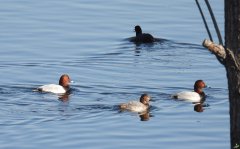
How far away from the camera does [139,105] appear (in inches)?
610

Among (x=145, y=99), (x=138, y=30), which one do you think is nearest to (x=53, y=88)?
(x=145, y=99)

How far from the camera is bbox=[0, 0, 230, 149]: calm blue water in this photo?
1333cm

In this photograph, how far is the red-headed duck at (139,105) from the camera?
15234mm

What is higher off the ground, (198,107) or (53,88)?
(53,88)

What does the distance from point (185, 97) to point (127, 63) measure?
3.69 meters

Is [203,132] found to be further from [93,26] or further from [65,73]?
[93,26]

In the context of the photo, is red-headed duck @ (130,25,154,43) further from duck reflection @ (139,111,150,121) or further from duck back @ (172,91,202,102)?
duck reflection @ (139,111,150,121)

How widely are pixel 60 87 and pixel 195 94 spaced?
2667mm

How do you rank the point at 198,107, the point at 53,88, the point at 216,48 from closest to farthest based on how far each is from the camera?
the point at 216,48, the point at 198,107, the point at 53,88

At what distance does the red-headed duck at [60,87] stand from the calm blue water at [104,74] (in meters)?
0.13

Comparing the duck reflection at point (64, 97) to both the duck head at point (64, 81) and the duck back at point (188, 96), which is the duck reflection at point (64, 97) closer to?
the duck head at point (64, 81)

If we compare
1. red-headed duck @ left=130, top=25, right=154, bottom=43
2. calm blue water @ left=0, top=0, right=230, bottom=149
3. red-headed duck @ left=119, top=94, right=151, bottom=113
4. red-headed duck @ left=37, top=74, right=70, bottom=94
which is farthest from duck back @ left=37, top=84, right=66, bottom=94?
red-headed duck @ left=130, top=25, right=154, bottom=43

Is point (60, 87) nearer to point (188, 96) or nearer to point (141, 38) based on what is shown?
point (188, 96)

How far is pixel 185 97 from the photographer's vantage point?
16.2m
